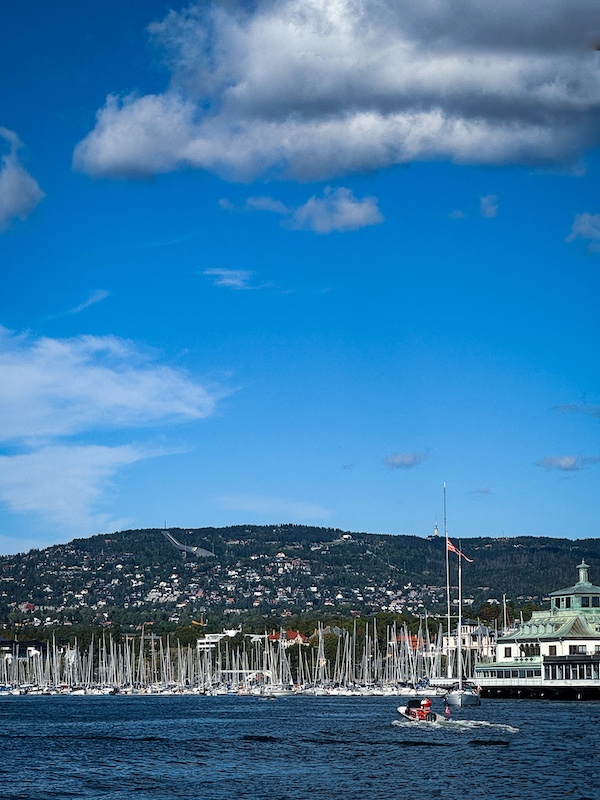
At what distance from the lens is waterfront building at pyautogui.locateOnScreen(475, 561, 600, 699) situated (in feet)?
496

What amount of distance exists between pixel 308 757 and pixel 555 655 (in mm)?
89518

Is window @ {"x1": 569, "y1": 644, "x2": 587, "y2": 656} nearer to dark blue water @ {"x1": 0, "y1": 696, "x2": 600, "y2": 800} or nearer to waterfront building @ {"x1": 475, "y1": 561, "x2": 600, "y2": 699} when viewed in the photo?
waterfront building @ {"x1": 475, "y1": 561, "x2": 600, "y2": 699}

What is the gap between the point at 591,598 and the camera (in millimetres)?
169625

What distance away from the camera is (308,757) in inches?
2948

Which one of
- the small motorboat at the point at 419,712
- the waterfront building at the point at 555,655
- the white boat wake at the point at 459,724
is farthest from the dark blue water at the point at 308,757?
the waterfront building at the point at 555,655

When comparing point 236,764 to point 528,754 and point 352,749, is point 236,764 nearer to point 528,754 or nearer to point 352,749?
point 352,749

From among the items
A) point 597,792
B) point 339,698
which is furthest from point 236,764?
point 339,698

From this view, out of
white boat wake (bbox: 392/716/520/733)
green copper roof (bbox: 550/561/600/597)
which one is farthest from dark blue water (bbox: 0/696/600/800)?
green copper roof (bbox: 550/561/600/597)

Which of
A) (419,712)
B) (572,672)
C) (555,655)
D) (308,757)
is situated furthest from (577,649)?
(308,757)

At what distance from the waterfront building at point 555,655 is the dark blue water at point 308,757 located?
2517 cm

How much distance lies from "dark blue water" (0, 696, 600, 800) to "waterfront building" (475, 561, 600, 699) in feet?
82.6

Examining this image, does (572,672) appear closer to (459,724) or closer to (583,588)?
(583,588)

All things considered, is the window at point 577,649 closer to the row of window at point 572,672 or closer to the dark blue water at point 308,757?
the row of window at point 572,672

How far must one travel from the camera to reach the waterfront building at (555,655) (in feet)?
496
